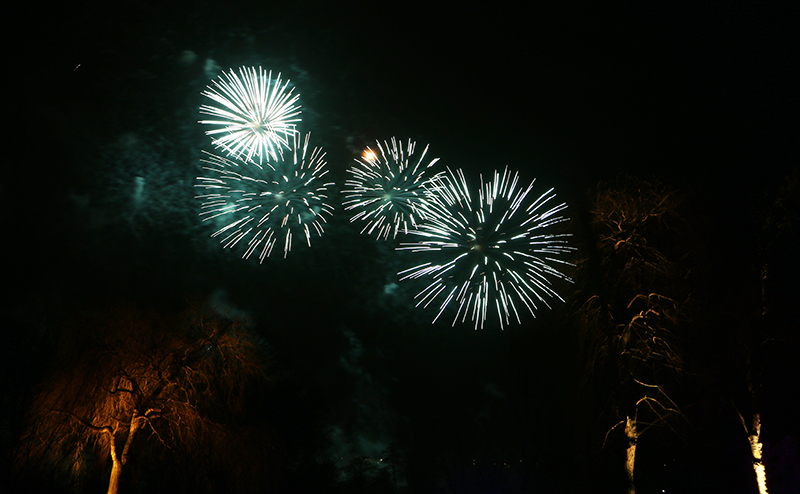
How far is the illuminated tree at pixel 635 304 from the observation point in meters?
12.6

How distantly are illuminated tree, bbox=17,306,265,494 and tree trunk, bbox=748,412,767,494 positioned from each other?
15.1m

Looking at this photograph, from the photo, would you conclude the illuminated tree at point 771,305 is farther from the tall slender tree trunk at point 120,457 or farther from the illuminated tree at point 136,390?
the tall slender tree trunk at point 120,457

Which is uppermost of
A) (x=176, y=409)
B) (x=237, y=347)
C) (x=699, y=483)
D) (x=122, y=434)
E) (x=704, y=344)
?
(x=704, y=344)

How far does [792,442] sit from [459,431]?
2525 centimetres

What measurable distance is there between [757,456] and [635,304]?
15.3ft

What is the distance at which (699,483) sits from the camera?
19.7m

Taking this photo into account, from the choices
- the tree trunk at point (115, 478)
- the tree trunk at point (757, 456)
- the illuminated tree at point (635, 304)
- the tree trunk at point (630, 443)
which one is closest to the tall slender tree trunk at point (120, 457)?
the tree trunk at point (115, 478)

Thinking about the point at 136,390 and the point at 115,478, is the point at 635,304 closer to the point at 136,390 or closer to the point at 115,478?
the point at 136,390

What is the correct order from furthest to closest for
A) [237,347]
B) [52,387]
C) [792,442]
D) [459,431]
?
[459,431] < [792,442] < [237,347] < [52,387]

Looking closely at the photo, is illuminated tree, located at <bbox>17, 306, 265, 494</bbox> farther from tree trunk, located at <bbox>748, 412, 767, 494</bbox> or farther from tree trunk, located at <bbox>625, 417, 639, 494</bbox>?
tree trunk, located at <bbox>748, 412, 767, 494</bbox>

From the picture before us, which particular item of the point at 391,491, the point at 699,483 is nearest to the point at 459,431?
the point at 391,491

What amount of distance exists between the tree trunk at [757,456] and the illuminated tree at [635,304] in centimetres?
245

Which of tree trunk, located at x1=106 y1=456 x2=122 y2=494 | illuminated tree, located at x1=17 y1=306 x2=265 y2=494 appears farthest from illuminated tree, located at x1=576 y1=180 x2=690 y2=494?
tree trunk, located at x1=106 y1=456 x2=122 y2=494

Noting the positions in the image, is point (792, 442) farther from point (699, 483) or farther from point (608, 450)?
point (608, 450)
